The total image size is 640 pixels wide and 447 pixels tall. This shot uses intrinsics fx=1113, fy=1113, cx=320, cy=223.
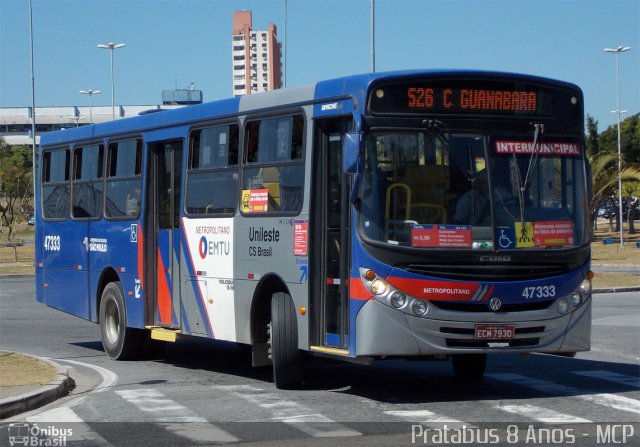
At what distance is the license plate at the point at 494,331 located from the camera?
11.0m

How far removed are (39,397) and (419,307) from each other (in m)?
4.08

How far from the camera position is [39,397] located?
11.6 m

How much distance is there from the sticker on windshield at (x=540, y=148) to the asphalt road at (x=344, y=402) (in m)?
2.53

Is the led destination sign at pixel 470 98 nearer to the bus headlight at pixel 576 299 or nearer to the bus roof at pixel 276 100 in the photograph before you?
the bus roof at pixel 276 100

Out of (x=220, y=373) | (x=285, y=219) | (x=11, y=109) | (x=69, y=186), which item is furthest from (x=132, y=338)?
(x=11, y=109)

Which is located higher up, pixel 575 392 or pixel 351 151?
pixel 351 151

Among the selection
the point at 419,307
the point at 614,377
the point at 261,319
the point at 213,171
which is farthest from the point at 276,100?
the point at 614,377

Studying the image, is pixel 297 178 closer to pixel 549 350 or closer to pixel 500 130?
pixel 500 130

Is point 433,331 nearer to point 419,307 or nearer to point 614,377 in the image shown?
point 419,307

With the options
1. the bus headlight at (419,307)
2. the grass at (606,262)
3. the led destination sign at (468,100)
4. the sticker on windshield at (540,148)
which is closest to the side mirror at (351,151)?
the led destination sign at (468,100)

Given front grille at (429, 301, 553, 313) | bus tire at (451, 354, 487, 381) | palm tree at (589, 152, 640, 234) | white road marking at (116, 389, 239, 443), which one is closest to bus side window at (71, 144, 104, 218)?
white road marking at (116, 389, 239, 443)

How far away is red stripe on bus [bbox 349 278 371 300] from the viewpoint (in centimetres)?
1091

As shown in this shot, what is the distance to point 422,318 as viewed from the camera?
10867mm

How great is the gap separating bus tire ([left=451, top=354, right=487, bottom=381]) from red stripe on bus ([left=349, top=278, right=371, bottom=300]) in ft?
8.18
